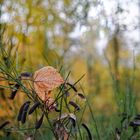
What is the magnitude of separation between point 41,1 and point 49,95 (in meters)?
3.57

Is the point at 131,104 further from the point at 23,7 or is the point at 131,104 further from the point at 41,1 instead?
the point at 41,1

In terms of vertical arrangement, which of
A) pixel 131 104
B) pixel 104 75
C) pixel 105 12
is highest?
pixel 105 12

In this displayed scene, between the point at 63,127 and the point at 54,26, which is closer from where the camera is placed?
the point at 63,127

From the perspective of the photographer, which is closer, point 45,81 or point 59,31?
point 45,81

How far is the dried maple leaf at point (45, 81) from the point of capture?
174 cm

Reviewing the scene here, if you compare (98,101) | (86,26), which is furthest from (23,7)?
(98,101)

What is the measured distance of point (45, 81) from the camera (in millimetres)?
1751

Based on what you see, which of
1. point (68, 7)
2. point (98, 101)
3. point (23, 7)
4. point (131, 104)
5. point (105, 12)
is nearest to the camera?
point (131, 104)

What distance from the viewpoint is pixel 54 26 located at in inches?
225

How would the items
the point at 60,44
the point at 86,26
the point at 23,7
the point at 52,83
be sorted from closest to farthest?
the point at 52,83 < the point at 86,26 < the point at 23,7 < the point at 60,44

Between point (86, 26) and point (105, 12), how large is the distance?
1.06 feet

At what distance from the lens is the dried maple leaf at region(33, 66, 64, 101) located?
1738 mm

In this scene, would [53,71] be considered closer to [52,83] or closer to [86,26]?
[52,83]

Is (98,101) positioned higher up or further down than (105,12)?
further down
